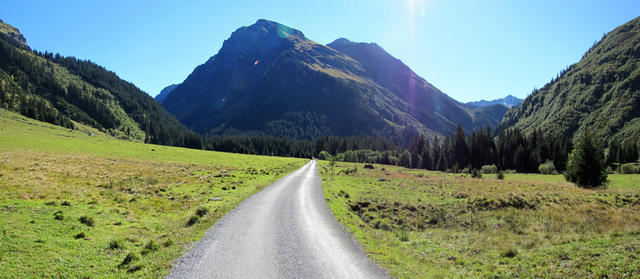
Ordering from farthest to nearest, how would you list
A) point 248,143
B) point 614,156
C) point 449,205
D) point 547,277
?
point 248,143 → point 614,156 → point 449,205 → point 547,277

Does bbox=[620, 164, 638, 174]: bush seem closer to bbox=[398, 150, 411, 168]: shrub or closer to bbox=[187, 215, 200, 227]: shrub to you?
bbox=[398, 150, 411, 168]: shrub

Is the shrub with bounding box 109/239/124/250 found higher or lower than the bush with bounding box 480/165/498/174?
lower

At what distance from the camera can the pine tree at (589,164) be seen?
39125 millimetres

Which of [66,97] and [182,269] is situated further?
[66,97]

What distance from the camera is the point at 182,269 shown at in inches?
424

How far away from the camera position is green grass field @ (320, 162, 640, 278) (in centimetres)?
1116

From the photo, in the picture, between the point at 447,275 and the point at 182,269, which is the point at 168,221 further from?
the point at 447,275

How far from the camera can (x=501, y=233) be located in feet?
62.6

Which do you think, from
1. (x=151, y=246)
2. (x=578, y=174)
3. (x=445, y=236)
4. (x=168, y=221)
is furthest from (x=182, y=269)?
(x=578, y=174)

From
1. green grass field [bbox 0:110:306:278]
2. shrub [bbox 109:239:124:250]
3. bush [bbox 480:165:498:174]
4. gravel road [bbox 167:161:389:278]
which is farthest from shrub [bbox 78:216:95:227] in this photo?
bush [bbox 480:165:498:174]

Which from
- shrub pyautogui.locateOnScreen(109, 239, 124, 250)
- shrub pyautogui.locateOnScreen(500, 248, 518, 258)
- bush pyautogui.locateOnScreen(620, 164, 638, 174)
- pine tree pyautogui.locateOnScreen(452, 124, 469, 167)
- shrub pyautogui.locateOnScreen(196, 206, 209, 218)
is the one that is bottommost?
shrub pyautogui.locateOnScreen(109, 239, 124, 250)


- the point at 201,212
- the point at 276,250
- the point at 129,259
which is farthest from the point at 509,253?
the point at 201,212

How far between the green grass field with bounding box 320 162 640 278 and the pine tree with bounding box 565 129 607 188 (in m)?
7.07

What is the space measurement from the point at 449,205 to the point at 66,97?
823ft
